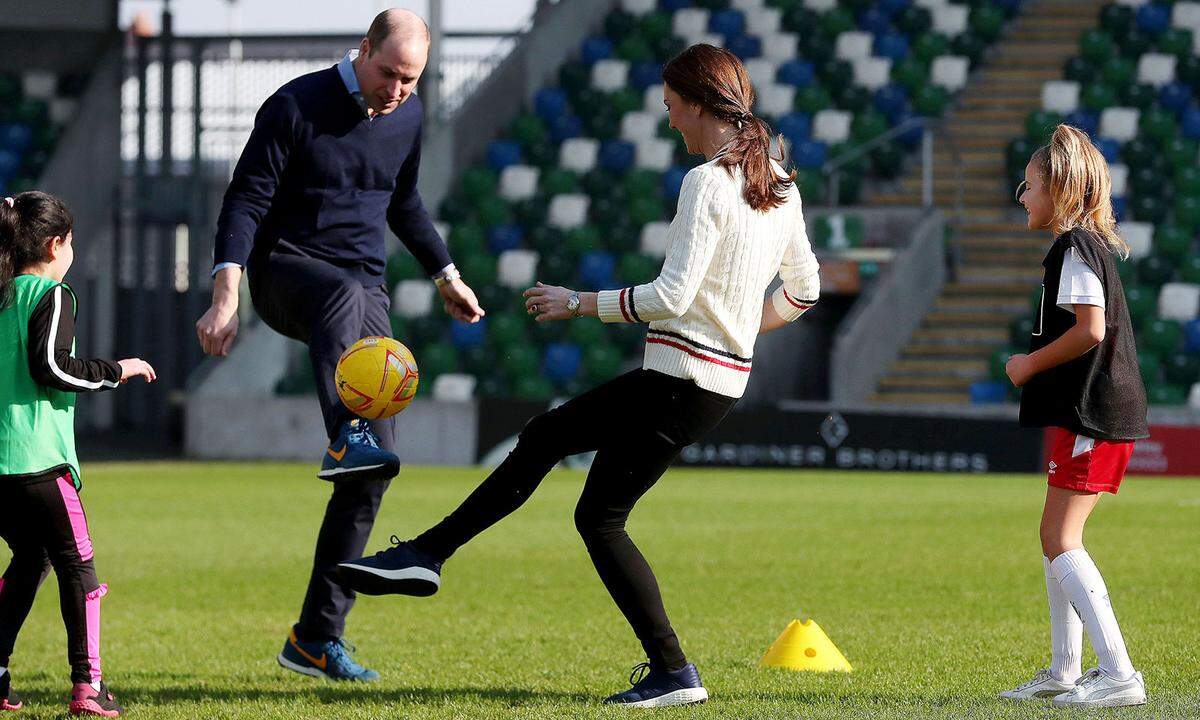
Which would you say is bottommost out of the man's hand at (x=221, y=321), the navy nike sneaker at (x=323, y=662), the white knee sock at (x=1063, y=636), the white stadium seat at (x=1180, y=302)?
the navy nike sneaker at (x=323, y=662)

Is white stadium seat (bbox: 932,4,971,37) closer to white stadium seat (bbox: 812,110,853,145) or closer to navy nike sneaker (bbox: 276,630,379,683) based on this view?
white stadium seat (bbox: 812,110,853,145)

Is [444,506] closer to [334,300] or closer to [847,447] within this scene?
[847,447]

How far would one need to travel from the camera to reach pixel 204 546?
1159 cm

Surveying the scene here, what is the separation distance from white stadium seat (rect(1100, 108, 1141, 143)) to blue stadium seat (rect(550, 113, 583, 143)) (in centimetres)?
725


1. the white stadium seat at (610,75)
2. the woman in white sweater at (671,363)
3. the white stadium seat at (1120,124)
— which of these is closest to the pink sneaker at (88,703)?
the woman in white sweater at (671,363)

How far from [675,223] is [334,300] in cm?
136

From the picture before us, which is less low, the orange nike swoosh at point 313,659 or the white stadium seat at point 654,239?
the white stadium seat at point 654,239

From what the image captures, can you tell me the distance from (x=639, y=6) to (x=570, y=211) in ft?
15.7

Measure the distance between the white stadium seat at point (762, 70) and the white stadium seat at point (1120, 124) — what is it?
15.7 ft

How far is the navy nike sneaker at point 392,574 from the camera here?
16.2 feet

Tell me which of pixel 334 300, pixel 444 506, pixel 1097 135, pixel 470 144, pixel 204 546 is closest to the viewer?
pixel 334 300

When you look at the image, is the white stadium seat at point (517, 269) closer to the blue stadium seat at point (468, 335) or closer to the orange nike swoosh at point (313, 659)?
the blue stadium seat at point (468, 335)

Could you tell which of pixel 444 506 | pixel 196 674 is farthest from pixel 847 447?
pixel 196 674

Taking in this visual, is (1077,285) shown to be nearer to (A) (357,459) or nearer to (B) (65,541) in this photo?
(A) (357,459)
